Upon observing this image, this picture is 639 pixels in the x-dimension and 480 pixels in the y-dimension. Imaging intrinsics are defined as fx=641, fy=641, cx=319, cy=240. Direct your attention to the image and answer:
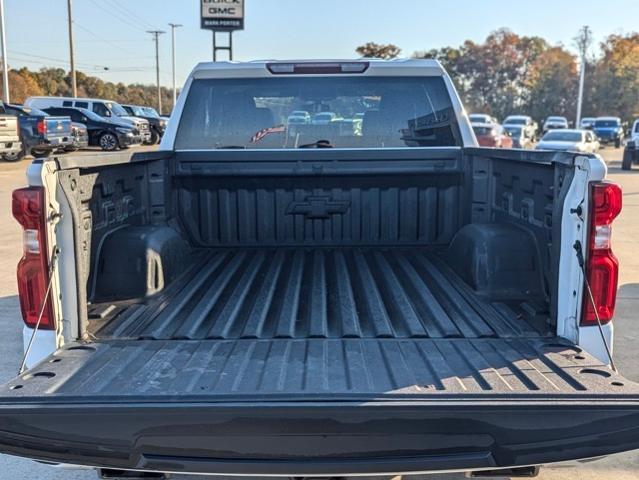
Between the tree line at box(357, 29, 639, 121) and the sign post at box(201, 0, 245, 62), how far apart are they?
49394 mm

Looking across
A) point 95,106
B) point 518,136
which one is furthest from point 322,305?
point 518,136

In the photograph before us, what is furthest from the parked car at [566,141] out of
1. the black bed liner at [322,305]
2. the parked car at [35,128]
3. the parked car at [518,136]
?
the black bed liner at [322,305]

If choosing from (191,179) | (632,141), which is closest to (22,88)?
(632,141)

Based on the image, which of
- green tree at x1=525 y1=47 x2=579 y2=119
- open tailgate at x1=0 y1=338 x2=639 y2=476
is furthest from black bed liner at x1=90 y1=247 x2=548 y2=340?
green tree at x1=525 y1=47 x2=579 y2=119

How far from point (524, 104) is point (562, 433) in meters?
85.9

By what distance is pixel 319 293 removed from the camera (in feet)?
11.3

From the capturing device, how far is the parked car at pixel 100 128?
86.3ft

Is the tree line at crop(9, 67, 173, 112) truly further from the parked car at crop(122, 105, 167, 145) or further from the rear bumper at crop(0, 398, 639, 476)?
the rear bumper at crop(0, 398, 639, 476)

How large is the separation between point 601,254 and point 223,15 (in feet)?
81.0

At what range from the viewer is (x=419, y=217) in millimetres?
4246

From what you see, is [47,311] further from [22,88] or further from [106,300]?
[22,88]

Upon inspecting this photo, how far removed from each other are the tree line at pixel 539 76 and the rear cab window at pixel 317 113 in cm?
6975

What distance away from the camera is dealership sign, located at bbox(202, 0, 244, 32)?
25109 millimetres

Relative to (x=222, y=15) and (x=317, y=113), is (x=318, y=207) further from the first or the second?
(x=222, y=15)
